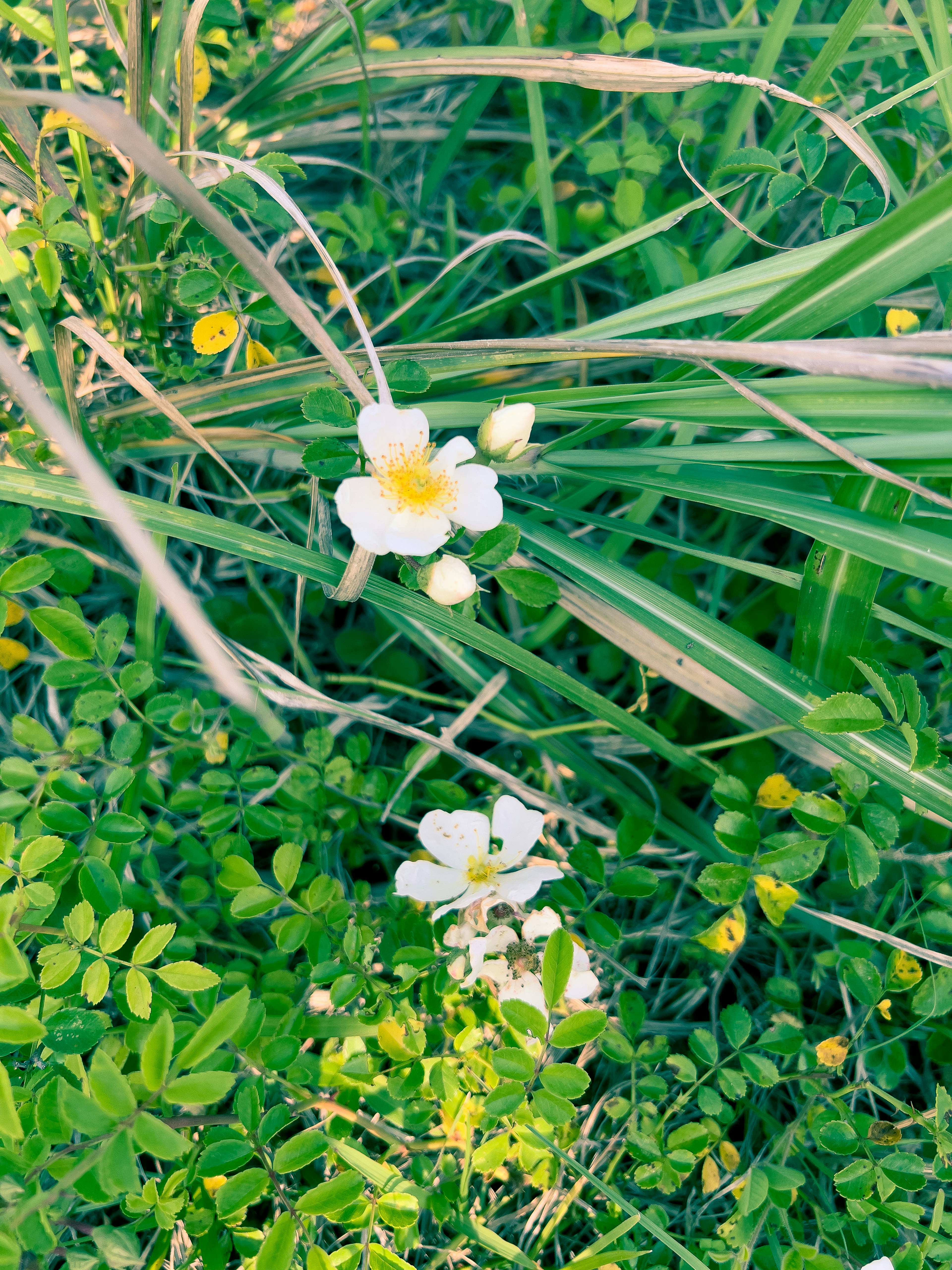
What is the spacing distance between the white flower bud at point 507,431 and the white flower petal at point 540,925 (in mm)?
655

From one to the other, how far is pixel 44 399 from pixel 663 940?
1.31 meters

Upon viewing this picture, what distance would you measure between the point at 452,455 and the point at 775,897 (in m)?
0.82

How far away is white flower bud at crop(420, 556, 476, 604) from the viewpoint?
0.95 meters

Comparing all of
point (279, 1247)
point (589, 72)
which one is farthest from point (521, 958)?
point (589, 72)

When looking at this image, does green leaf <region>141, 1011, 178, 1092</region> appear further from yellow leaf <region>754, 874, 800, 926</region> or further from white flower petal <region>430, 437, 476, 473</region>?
yellow leaf <region>754, 874, 800, 926</region>

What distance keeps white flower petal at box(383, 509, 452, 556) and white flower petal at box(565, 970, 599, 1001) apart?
0.64 metres

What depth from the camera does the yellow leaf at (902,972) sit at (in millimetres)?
1229

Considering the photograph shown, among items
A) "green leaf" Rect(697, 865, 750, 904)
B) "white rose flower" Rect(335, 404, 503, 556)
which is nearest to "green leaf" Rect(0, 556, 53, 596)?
"white rose flower" Rect(335, 404, 503, 556)

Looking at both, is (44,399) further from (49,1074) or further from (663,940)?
(663,940)

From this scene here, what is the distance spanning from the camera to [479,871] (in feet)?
3.79

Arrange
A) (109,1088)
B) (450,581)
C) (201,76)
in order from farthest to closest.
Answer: (201,76)
(450,581)
(109,1088)

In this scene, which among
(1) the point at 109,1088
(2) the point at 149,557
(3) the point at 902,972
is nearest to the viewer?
(2) the point at 149,557

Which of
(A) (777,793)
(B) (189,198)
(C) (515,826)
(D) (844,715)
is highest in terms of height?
(B) (189,198)

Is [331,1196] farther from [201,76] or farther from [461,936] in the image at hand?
[201,76]
